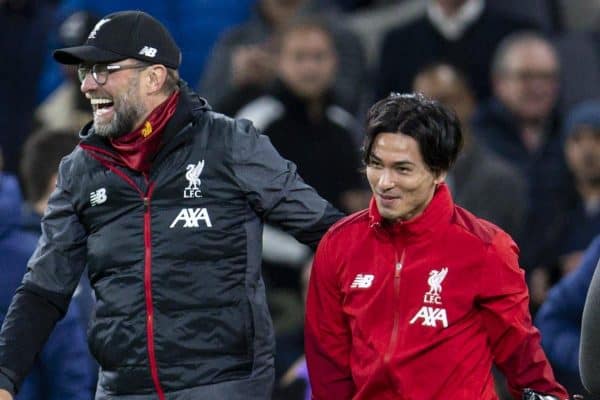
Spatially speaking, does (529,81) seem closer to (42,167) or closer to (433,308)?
(42,167)

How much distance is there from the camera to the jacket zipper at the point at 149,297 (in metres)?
5.10

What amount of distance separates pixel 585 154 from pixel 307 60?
1603mm

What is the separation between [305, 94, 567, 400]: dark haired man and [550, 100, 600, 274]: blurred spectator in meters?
3.31

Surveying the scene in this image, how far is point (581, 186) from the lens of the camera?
8.71 meters

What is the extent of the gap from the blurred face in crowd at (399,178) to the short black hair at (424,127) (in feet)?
0.08

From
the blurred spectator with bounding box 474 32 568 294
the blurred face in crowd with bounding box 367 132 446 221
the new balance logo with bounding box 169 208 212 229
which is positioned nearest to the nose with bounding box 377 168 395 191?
the blurred face in crowd with bounding box 367 132 446 221

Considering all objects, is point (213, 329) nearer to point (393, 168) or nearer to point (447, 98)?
point (393, 168)

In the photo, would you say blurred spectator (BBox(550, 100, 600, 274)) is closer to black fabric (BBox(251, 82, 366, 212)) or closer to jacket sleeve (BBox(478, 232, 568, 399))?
black fabric (BBox(251, 82, 366, 212))

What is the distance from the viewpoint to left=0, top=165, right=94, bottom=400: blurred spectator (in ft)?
19.7

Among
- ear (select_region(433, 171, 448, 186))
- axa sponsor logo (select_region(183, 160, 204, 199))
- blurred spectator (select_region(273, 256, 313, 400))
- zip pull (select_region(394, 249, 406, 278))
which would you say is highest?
ear (select_region(433, 171, 448, 186))

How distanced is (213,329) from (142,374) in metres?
0.26

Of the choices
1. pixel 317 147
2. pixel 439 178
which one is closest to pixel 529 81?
pixel 317 147

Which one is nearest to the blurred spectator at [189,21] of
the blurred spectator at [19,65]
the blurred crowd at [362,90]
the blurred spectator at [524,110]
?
the blurred crowd at [362,90]

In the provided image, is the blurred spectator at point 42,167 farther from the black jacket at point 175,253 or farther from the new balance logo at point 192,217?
the new balance logo at point 192,217
